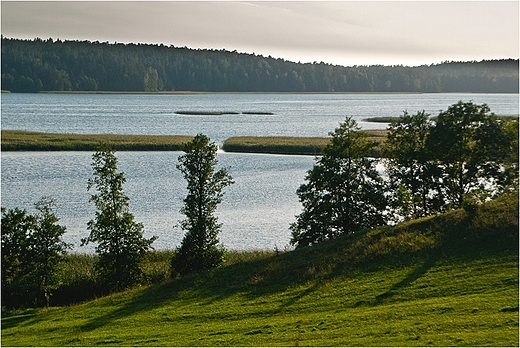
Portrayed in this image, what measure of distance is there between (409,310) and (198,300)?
11.0m

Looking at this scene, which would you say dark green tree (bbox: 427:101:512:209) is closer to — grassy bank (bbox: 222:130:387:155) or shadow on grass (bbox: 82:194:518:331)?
shadow on grass (bbox: 82:194:518:331)

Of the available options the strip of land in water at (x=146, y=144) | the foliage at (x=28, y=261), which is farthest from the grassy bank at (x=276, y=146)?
the foliage at (x=28, y=261)

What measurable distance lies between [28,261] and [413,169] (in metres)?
27.0

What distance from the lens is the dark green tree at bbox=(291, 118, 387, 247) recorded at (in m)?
45.3

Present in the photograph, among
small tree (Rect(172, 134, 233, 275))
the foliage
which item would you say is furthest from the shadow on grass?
the foliage

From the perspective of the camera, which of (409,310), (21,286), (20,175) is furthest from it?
(20,175)

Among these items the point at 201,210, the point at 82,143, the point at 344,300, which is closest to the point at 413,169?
the point at 201,210

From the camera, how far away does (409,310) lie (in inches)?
984

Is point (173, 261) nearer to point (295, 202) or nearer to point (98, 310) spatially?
point (98, 310)

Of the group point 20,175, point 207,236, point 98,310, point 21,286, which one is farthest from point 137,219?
point 20,175

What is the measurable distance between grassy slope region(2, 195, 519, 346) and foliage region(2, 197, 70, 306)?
2891 mm

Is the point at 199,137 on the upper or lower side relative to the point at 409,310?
upper

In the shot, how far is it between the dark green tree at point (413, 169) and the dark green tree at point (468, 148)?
33.7 inches

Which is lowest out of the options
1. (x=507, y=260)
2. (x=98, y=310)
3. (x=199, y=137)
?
(x=98, y=310)
